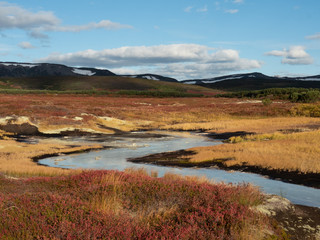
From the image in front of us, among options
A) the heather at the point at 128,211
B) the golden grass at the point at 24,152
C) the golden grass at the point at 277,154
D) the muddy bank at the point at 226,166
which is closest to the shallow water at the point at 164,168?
the muddy bank at the point at 226,166

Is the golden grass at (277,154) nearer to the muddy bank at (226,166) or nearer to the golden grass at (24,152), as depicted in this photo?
the muddy bank at (226,166)

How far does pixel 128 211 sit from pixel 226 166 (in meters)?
15.1

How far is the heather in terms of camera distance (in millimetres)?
7430

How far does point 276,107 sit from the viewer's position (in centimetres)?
7250

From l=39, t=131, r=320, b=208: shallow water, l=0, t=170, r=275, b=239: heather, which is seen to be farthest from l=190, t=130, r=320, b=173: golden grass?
l=0, t=170, r=275, b=239: heather

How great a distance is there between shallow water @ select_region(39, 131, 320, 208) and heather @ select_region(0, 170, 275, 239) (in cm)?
299

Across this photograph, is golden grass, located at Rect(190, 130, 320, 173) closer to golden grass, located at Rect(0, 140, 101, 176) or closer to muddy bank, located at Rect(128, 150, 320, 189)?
muddy bank, located at Rect(128, 150, 320, 189)

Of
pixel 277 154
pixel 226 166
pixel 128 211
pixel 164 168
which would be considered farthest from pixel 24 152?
pixel 128 211

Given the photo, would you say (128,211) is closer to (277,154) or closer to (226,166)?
(226,166)

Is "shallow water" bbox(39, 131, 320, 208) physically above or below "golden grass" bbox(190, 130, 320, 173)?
below

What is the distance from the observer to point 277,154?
81.8 ft

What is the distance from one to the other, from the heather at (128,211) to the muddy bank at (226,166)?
27.4ft

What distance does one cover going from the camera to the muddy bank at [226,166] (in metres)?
18.7

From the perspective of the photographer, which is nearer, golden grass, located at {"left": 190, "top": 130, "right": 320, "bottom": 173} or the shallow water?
the shallow water
